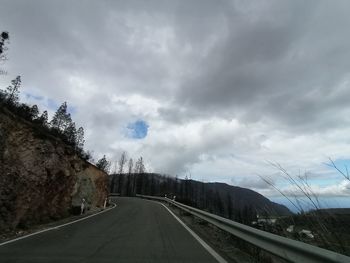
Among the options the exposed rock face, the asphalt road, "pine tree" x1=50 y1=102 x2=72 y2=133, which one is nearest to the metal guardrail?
the asphalt road

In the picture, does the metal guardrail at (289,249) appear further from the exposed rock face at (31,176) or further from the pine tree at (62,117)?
the pine tree at (62,117)

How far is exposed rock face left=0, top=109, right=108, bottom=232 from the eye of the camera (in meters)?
17.2

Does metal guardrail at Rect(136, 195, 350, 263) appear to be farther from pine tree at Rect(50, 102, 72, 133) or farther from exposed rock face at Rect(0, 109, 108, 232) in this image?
pine tree at Rect(50, 102, 72, 133)

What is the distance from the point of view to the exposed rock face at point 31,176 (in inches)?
677

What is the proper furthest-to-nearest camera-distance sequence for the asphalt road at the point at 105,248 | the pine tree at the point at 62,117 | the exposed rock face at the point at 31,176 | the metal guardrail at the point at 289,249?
the pine tree at the point at 62,117 < the exposed rock face at the point at 31,176 < the asphalt road at the point at 105,248 < the metal guardrail at the point at 289,249

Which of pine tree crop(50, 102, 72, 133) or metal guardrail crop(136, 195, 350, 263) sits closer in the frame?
metal guardrail crop(136, 195, 350, 263)

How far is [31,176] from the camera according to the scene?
19.9m

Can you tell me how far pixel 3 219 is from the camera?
15.9 meters

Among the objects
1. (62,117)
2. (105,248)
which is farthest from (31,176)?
(62,117)

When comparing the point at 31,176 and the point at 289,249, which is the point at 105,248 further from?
the point at 31,176

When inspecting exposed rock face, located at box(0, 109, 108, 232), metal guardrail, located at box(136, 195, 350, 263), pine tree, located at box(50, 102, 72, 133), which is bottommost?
metal guardrail, located at box(136, 195, 350, 263)

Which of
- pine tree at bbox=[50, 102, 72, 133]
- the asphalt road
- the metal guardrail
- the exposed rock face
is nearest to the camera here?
the metal guardrail

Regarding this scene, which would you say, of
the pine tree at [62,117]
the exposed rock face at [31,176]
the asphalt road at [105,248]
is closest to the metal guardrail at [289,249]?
the asphalt road at [105,248]

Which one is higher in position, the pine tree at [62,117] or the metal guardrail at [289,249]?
the pine tree at [62,117]
